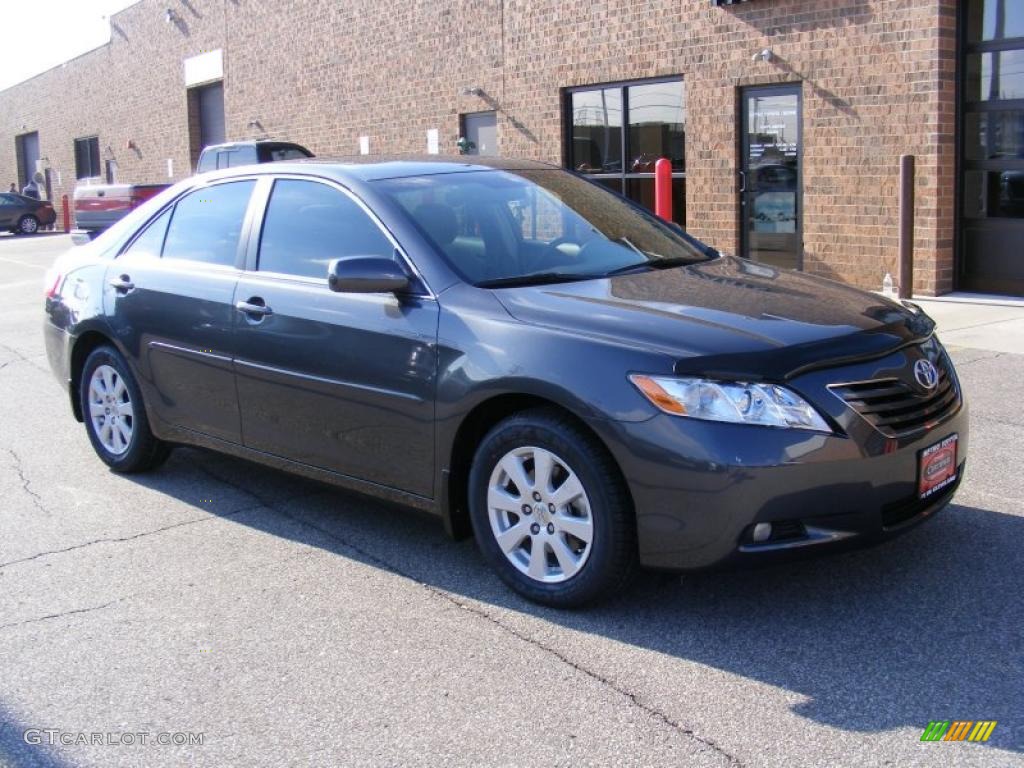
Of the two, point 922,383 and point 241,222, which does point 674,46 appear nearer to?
point 241,222

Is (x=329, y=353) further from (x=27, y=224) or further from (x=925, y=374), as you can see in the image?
(x=27, y=224)

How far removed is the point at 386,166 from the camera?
530 centimetres

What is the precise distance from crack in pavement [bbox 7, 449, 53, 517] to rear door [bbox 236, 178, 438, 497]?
1.22 metres

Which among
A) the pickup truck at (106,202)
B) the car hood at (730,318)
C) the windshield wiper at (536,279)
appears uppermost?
the pickup truck at (106,202)

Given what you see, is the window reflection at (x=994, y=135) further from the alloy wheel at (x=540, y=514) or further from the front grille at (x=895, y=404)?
the alloy wheel at (x=540, y=514)

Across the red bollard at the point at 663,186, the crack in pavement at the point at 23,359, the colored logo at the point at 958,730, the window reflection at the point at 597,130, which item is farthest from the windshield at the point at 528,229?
the window reflection at the point at 597,130

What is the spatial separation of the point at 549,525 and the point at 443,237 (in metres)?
1.32

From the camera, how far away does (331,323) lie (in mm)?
4832

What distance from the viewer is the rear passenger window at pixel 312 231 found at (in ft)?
16.2

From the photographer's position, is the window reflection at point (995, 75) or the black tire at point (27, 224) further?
the black tire at point (27, 224)

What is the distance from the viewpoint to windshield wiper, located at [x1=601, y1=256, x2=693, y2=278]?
489cm

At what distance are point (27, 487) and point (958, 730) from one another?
4809mm

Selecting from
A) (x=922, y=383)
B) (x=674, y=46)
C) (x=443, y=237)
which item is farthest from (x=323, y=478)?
(x=674, y=46)

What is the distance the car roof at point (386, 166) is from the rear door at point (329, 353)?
0.08 meters
